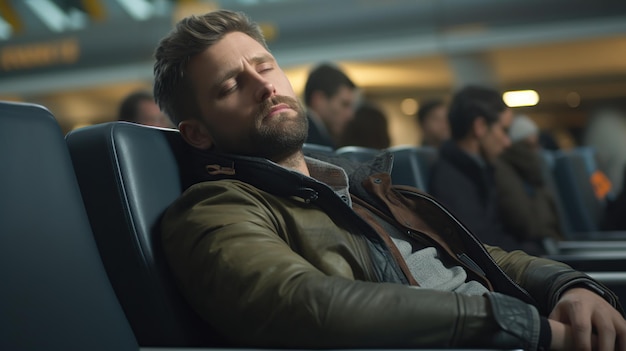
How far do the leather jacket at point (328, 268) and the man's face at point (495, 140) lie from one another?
6.31 feet

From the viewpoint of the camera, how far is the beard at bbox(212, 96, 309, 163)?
5.33 feet

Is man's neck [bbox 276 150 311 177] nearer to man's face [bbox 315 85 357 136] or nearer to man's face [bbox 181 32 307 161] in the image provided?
man's face [bbox 181 32 307 161]

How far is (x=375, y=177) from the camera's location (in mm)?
1777

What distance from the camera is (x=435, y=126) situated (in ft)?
17.4

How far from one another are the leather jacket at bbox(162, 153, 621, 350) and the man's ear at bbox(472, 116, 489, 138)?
1.85m

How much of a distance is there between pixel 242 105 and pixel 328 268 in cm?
49

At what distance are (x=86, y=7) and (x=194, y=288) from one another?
39.8 feet

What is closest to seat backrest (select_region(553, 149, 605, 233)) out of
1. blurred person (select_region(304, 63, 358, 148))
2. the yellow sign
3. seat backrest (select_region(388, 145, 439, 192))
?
blurred person (select_region(304, 63, 358, 148))

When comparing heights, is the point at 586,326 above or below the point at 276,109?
below

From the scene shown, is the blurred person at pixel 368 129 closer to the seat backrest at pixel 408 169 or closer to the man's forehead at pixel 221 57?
the seat backrest at pixel 408 169

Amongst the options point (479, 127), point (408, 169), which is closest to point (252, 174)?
point (408, 169)

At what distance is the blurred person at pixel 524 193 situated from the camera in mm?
3496

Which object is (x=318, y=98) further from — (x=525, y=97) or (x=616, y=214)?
(x=525, y=97)

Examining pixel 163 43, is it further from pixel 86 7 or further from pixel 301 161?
pixel 86 7
